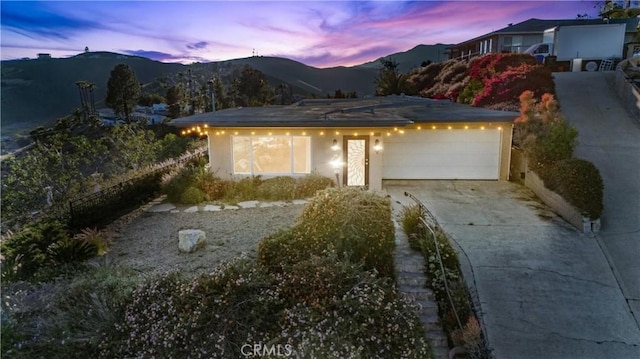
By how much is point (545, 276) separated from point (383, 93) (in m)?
24.0

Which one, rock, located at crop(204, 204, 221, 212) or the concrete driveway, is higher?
rock, located at crop(204, 204, 221, 212)

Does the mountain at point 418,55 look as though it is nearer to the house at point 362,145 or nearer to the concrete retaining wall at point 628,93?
→ the concrete retaining wall at point 628,93

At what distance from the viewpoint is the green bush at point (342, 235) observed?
21.8 ft

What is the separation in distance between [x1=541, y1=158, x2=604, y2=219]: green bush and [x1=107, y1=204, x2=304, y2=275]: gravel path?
683cm

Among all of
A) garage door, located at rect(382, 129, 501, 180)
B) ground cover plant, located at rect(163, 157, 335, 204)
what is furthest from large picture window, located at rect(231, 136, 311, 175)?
garage door, located at rect(382, 129, 501, 180)

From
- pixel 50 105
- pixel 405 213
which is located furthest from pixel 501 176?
pixel 50 105

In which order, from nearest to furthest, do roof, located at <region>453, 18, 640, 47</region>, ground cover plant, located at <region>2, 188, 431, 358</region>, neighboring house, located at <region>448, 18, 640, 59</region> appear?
ground cover plant, located at <region>2, 188, 431, 358</region> < roof, located at <region>453, 18, 640, 47</region> < neighboring house, located at <region>448, 18, 640, 59</region>

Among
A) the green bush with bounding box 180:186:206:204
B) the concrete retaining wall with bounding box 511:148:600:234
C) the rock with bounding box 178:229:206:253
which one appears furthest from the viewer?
the green bush with bounding box 180:186:206:204

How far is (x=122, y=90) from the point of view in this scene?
38688 millimetres

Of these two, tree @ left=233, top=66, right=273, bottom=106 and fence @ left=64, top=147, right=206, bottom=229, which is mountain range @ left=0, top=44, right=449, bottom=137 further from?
fence @ left=64, top=147, right=206, bottom=229

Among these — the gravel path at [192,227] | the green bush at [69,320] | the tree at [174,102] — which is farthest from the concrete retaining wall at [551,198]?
the tree at [174,102]

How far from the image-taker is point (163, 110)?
4475 cm

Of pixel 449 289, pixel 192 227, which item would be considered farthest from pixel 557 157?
pixel 192 227

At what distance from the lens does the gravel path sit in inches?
291
